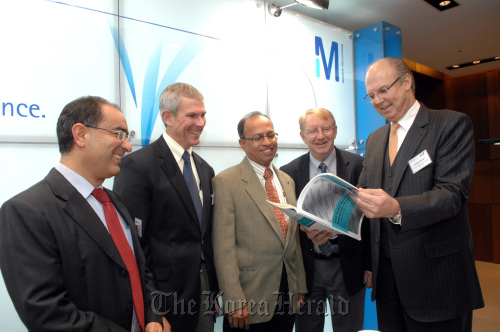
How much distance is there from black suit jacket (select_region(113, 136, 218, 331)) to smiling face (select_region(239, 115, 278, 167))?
54cm

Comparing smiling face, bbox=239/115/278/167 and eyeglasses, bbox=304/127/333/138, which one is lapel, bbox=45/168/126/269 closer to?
smiling face, bbox=239/115/278/167

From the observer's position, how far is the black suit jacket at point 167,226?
186 cm

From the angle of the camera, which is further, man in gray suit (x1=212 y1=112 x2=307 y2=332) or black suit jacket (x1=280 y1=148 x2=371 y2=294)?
black suit jacket (x1=280 y1=148 x2=371 y2=294)

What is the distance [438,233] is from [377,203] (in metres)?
0.40

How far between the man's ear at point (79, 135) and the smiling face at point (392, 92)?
4.81 ft

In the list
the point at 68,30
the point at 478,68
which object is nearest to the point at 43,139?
the point at 68,30

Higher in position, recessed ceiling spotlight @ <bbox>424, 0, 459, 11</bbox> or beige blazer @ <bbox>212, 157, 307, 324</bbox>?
recessed ceiling spotlight @ <bbox>424, 0, 459, 11</bbox>

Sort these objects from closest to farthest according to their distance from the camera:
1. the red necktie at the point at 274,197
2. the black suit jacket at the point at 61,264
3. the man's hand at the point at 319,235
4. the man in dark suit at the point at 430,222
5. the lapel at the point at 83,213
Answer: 1. the black suit jacket at the point at 61,264
2. the lapel at the point at 83,213
3. the man in dark suit at the point at 430,222
4. the man's hand at the point at 319,235
5. the red necktie at the point at 274,197

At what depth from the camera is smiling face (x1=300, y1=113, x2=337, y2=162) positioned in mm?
2508

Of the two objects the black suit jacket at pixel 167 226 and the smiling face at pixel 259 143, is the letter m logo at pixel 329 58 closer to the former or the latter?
the smiling face at pixel 259 143

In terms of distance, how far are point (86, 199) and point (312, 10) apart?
3217 millimetres

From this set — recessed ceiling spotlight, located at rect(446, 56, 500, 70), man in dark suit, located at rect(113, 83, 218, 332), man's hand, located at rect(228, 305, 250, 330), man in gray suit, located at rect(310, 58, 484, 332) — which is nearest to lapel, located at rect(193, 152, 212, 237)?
man in dark suit, located at rect(113, 83, 218, 332)

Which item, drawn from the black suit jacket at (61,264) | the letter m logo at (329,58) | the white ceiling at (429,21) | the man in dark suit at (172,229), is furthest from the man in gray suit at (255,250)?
the white ceiling at (429,21)

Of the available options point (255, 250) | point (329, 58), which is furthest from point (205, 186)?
point (329, 58)
